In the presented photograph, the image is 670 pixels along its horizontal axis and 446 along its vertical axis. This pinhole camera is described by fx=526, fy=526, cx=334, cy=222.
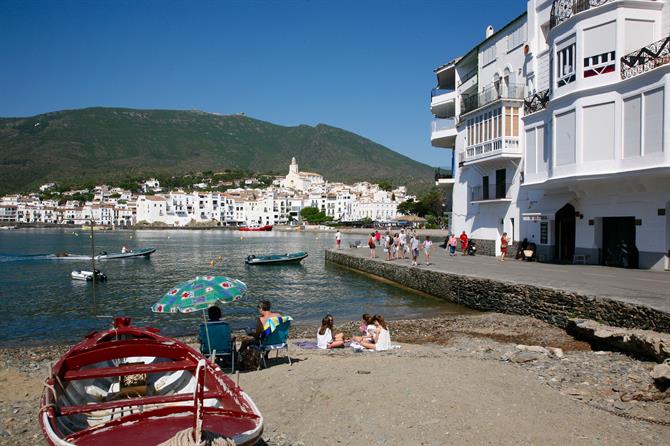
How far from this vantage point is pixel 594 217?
23125mm

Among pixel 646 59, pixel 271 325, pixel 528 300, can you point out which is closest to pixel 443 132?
pixel 646 59

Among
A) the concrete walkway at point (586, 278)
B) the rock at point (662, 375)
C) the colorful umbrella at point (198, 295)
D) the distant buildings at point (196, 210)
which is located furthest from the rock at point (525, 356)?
the distant buildings at point (196, 210)

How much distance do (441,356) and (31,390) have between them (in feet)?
27.5

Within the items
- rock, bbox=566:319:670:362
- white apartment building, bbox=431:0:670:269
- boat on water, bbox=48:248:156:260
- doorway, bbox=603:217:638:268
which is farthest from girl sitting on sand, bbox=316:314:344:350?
boat on water, bbox=48:248:156:260

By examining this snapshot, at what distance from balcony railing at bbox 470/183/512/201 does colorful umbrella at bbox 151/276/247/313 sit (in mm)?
22803

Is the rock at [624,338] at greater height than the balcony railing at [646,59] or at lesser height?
lesser

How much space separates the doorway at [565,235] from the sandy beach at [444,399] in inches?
583

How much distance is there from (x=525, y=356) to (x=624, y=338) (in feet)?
9.12

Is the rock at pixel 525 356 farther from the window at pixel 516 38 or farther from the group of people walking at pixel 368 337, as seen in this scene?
the window at pixel 516 38

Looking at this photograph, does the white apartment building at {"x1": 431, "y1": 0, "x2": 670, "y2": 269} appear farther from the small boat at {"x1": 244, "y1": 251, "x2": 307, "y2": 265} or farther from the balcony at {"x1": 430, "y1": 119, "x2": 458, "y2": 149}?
the small boat at {"x1": 244, "y1": 251, "x2": 307, "y2": 265}

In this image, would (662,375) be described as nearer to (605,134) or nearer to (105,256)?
(605,134)

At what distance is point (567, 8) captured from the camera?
912 inches

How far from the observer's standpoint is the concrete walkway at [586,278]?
14.3 metres

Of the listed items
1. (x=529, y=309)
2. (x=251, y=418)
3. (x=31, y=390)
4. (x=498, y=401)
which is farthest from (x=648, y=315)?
(x=31, y=390)
